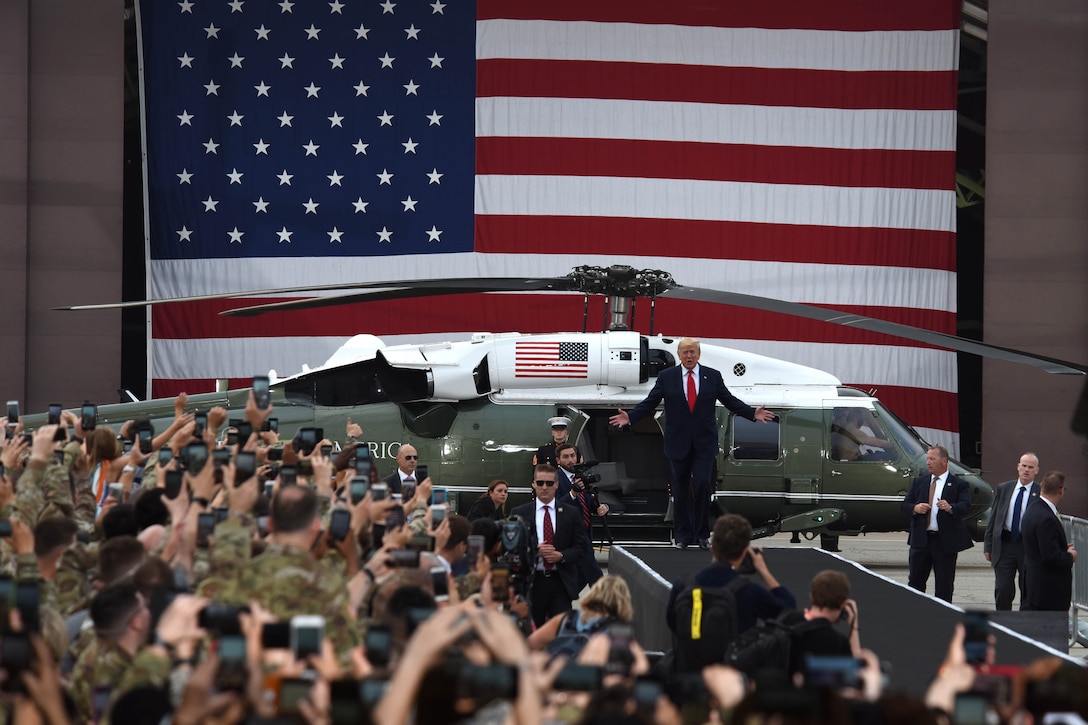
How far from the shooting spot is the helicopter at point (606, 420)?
12305 mm

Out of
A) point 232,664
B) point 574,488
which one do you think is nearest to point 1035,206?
point 574,488

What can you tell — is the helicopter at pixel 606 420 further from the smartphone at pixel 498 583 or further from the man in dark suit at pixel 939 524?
the smartphone at pixel 498 583

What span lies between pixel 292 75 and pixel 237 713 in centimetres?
1611

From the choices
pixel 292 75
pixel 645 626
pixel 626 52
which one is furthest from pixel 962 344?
pixel 292 75

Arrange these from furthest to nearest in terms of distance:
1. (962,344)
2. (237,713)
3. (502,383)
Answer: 1. (502,383)
2. (962,344)
3. (237,713)

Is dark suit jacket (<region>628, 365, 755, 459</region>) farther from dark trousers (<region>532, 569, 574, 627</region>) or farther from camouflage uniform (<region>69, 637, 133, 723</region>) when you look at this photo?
camouflage uniform (<region>69, 637, 133, 723</region>)

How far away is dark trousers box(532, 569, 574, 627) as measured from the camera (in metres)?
8.48

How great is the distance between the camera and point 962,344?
10328 mm

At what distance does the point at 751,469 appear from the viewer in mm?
12805

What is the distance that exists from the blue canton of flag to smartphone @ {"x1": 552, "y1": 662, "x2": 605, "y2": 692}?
15199 mm

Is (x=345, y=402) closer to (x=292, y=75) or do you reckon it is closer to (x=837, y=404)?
(x=837, y=404)

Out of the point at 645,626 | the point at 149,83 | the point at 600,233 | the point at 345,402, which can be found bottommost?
the point at 645,626

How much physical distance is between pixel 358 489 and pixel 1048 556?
5.76m

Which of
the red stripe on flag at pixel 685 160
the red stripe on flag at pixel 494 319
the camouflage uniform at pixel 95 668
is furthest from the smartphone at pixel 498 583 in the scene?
the red stripe on flag at pixel 685 160
